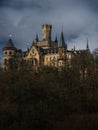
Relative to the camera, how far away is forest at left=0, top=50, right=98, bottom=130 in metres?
37.6

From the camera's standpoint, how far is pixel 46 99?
42.1 meters

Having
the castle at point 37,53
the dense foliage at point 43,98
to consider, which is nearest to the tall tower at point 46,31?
the castle at point 37,53

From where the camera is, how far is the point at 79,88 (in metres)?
46.3

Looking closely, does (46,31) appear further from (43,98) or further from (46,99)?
(46,99)

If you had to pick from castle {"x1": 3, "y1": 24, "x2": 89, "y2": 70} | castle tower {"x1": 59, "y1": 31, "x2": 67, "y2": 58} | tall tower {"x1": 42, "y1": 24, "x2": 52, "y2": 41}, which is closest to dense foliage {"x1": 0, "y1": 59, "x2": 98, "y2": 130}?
castle tower {"x1": 59, "y1": 31, "x2": 67, "y2": 58}

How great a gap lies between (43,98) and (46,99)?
0.43m

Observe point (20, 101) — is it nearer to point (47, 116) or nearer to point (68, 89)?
point (47, 116)

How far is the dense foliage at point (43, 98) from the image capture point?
37.5 meters

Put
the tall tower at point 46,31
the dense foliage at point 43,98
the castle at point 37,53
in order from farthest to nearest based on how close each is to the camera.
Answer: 1. the tall tower at point 46,31
2. the castle at point 37,53
3. the dense foliage at point 43,98

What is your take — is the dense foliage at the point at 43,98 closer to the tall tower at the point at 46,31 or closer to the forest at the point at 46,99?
the forest at the point at 46,99

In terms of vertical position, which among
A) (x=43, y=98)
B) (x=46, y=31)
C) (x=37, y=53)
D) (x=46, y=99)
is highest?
(x=46, y=31)

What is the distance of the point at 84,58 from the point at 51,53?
35.7 meters

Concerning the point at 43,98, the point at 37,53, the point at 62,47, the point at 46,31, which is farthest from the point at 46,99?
the point at 46,31

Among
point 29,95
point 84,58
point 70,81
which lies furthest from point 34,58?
point 29,95
